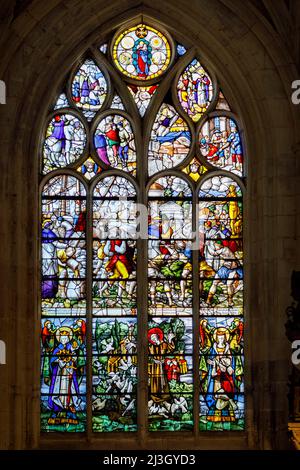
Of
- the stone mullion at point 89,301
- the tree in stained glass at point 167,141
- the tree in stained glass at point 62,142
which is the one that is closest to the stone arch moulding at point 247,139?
the tree in stained glass at point 62,142

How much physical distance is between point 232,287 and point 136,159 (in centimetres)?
206

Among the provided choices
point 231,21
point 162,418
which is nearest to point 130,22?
point 231,21

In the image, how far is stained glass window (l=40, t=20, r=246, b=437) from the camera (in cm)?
2294

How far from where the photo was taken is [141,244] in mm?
23234

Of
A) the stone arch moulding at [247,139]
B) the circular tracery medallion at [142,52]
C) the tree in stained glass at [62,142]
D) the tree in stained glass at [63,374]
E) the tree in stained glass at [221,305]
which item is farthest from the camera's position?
the circular tracery medallion at [142,52]

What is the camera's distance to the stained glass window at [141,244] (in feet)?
75.3

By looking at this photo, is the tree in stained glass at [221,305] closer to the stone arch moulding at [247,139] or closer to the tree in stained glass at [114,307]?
the stone arch moulding at [247,139]

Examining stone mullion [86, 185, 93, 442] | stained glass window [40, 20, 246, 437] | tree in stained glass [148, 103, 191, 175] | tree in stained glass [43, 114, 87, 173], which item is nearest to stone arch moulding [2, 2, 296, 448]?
stained glass window [40, 20, 246, 437]

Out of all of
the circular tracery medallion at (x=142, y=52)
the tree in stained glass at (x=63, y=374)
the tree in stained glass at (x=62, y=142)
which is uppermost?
the circular tracery medallion at (x=142, y=52)

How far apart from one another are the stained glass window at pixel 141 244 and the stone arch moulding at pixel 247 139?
181mm

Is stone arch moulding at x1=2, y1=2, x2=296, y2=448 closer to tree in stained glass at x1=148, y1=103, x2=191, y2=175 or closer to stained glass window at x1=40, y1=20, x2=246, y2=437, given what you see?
stained glass window at x1=40, y1=20, x2=246, y2=437

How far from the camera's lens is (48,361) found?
22953mm

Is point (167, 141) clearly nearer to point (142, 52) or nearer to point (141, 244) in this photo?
point (142, 52)

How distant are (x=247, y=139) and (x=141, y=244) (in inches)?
75.4
